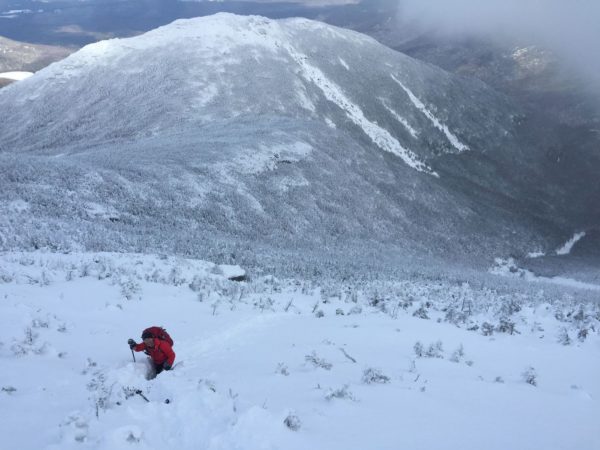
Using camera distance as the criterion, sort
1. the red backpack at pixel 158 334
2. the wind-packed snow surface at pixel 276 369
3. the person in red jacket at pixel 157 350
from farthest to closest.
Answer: the red backpack at pixel 158 334, the person in red jacket at pixel 157 350, the wind-packed snow surface at pixel 276 369

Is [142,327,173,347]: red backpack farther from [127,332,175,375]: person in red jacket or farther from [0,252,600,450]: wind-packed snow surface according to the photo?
[0,252,600,450]: wind-packed snow surface

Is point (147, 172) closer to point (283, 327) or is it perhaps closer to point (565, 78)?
point (283, 327)

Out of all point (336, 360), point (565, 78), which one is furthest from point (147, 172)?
point (565, 78)

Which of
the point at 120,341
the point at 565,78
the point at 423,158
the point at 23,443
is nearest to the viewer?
the point at 23,443

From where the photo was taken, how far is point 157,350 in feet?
25.4

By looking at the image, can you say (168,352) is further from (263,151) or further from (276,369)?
(263,151)

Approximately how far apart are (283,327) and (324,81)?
73073mm

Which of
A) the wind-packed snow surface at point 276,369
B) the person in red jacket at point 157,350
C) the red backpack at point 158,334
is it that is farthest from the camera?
the red backpack at point 158,334

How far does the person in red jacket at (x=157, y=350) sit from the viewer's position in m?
7.75

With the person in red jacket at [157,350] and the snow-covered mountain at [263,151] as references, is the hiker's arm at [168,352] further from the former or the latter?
the snow-covered mountain at [263,151]

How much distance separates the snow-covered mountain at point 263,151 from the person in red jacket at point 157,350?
10.3m

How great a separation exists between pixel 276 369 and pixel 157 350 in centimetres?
207

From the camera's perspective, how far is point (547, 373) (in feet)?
27.3

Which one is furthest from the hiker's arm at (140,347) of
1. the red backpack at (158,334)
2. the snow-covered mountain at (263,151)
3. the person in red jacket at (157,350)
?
the snow-covered mountain at (263,151)
